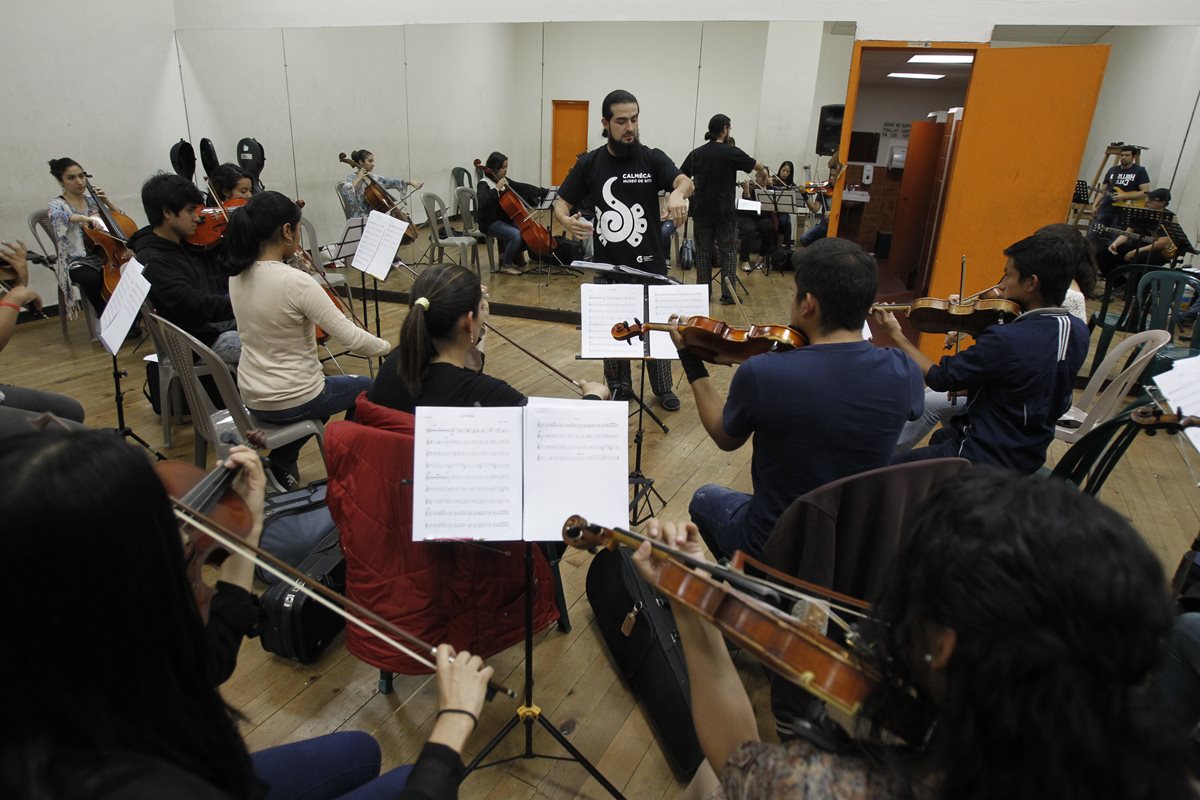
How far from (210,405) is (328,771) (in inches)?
74.5

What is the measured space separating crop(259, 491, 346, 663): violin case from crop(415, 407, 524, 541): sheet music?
702mm

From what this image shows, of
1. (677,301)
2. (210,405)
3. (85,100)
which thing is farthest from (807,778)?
(85,100)

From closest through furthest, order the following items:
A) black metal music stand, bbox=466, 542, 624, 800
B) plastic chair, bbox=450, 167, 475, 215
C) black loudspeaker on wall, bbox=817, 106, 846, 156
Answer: black metal music stand, bbox=466, 542, 624, 800 → black loudspeaker on wall, bbox=817, 106, 846, 156 → plastic chair, bbox=450, 167, 475, 215

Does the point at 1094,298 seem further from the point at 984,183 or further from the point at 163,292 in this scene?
the point at 163,292

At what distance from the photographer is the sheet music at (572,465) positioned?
4.99 ft

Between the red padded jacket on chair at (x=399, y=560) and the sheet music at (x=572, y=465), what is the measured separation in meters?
0.34

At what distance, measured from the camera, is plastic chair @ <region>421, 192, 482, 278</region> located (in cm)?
597

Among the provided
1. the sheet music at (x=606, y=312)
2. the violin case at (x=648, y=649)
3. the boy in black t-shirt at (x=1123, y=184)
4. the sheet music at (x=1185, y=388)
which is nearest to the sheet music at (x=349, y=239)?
the sheet music at (x=606, y=312)

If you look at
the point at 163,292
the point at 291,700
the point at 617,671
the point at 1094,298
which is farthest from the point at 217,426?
the point at 1094,298

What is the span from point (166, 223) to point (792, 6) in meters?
3.74

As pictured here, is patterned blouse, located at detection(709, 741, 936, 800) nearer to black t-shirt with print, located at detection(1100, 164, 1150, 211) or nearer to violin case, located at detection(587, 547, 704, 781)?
violin case, located at detection(587, 547, 704, 781)

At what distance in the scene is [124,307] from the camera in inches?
99.3

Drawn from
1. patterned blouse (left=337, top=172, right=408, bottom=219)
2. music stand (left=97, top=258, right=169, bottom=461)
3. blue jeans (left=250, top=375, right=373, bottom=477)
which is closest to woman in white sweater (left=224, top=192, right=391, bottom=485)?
blue jeans (left=250, top=375, right=373, bottom=477)

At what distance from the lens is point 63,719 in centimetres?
73
